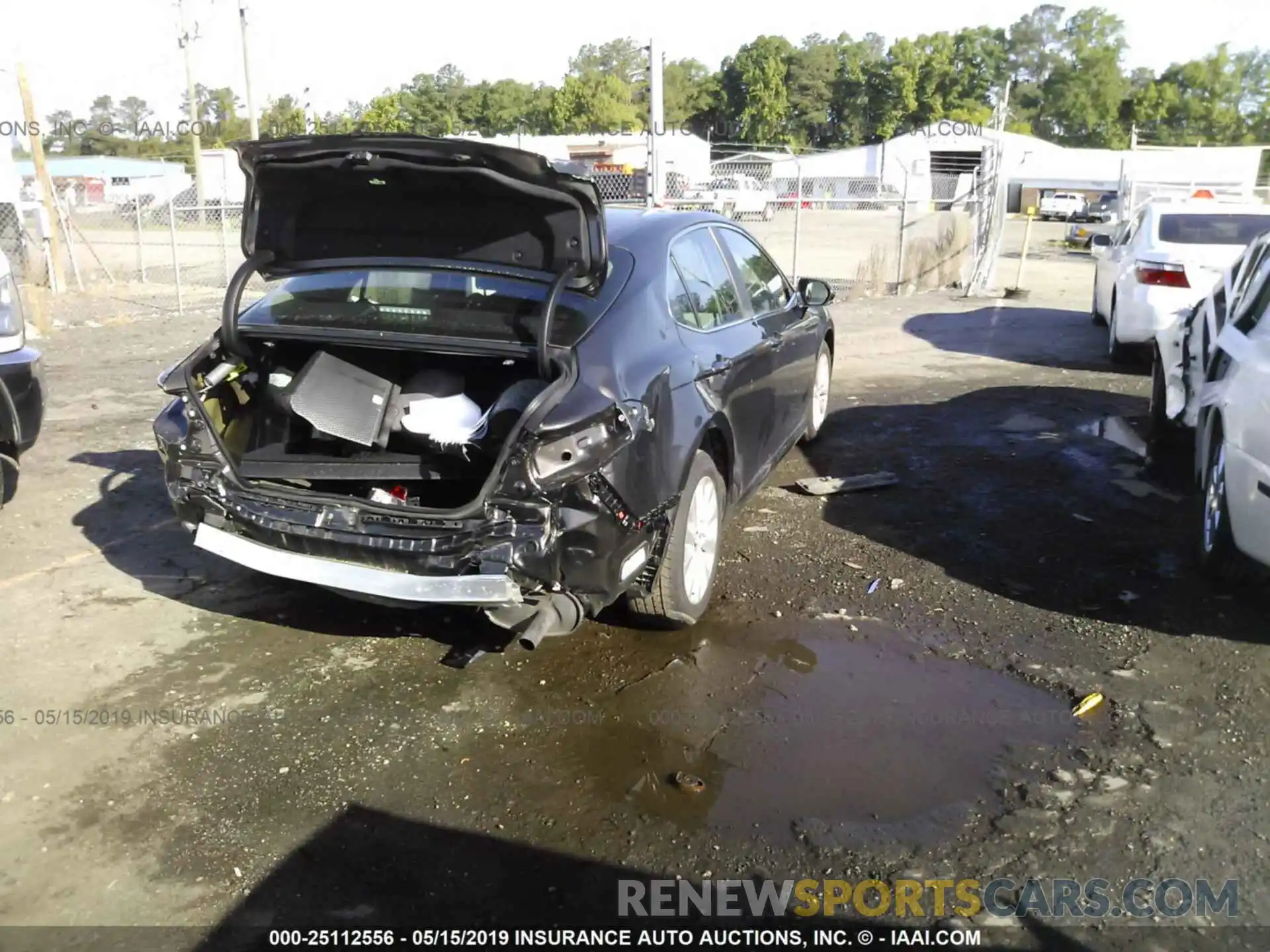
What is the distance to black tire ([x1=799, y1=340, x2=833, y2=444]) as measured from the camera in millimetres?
6594

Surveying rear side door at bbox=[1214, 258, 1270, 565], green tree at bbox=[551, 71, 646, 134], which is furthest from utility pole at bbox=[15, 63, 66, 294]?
green tree at bbox=[551, 71, 646, 134]

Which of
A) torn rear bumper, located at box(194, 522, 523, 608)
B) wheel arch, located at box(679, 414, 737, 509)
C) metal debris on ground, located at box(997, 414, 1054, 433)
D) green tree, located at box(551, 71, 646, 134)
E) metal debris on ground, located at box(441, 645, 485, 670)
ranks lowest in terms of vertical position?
metal debris on ground, located at box(441, 645, 485, 670)

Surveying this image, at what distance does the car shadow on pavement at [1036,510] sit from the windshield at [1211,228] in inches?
81.0

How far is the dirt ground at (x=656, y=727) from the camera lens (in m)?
2.97

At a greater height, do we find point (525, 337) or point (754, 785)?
point (525, 337)

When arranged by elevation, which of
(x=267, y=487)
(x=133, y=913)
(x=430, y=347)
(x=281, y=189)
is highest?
(x=281, y=189)

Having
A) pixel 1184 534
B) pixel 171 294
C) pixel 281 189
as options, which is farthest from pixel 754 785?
pixel 171 294

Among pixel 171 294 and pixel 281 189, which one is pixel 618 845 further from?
pixel 171 294

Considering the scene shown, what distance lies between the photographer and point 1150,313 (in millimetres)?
9547

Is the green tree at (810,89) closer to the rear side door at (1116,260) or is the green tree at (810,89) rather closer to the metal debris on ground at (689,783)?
the rear side door at (1116,260)

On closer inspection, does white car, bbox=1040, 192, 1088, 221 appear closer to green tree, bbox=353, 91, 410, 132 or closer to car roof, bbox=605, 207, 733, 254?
green tree, bbox=353, 91, 410, 132

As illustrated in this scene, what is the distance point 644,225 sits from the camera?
183 inches

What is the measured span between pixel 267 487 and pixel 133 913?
5.55 feet

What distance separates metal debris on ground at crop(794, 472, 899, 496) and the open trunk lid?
2786 mm
